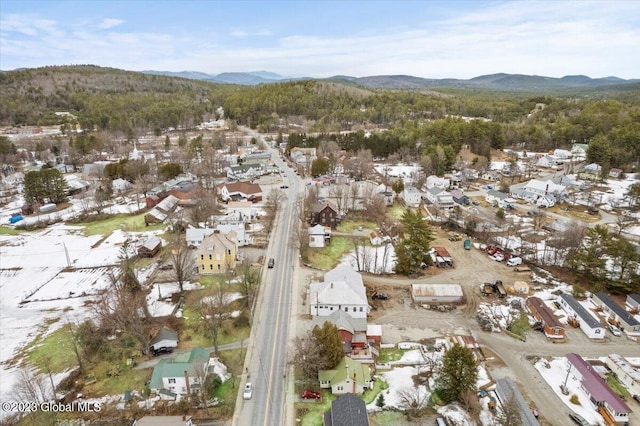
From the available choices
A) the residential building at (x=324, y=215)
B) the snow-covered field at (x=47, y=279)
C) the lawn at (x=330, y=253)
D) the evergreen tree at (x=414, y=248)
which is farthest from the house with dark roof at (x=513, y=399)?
the residential building at (x=324, y=215)

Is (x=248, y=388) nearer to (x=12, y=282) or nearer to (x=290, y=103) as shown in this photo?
(x=12, y=282)

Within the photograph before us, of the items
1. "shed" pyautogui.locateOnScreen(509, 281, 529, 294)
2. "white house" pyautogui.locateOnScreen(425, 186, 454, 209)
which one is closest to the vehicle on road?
"shed" pyautogui.locateOnScreen(509, 281, 529, 294)

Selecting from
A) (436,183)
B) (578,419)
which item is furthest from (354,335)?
(436,183)

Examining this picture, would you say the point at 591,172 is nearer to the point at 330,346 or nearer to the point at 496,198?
the point at 496,198

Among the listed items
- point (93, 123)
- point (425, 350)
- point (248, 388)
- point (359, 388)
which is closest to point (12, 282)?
point (248, 388)

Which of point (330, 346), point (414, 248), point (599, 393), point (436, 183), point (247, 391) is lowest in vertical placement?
point (247, 391)

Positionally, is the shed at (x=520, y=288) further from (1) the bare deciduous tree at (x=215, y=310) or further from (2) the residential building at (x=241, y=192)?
(2) the residential building at (x=241, y=192)
